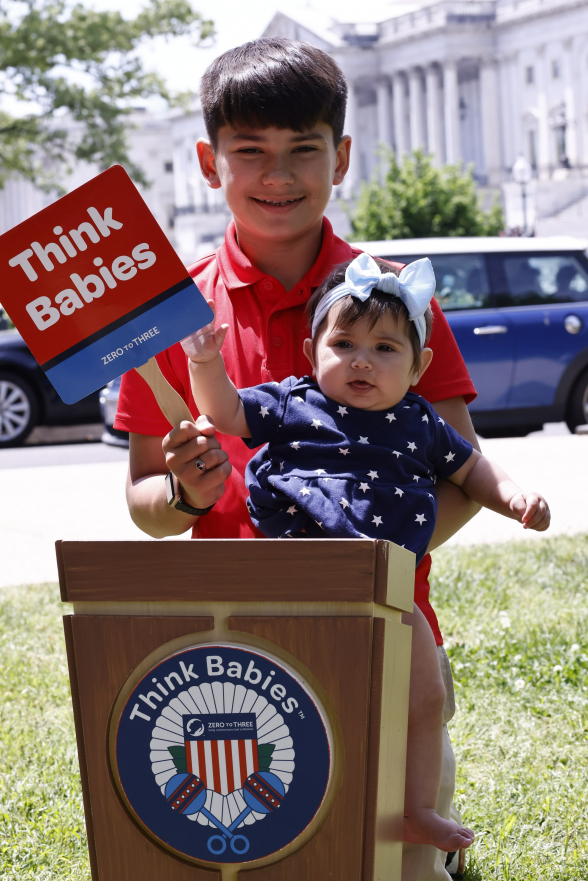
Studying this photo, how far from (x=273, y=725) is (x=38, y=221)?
84 centimetres

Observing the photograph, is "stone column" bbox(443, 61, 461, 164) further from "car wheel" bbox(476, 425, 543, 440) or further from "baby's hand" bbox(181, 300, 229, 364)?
"baby's hand" bbox(181, 300, 229, 364)

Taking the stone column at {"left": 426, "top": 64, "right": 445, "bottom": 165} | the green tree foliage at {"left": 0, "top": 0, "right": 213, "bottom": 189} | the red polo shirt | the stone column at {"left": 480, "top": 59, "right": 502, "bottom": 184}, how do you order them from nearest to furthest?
the red polo shirt, the green tree foliage at {"left": 0, "top": 0, "right": 213, "bottom": 189}, the stone column at {"left": 480, "top": 59, "right": 502, "bottom": 184}, the stone column at {"left": 426, "top": 64, "right": 445, "bottom": 165}

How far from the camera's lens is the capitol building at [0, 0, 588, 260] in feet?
203

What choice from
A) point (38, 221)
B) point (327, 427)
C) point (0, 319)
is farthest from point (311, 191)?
point (0, 319)

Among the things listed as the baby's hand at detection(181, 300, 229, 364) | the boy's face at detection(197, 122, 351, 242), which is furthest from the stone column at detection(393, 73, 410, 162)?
the baby's hand at detection(181, 300, 229, 364)

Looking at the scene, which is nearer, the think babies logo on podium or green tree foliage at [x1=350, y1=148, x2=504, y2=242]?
the think babies logo on podium

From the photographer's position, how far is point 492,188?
6444cm

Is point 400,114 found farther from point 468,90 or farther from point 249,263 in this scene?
point 249,263

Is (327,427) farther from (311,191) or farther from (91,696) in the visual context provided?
(91,696)

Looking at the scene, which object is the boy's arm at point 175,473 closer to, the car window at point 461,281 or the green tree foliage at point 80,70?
the car window at point 461,281

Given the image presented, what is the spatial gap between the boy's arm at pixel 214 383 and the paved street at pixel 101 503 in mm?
3845

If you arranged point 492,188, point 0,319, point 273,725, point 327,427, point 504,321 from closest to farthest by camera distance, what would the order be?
point 273,725
point 327,427
point 504,321
point 0,319
point 492,188

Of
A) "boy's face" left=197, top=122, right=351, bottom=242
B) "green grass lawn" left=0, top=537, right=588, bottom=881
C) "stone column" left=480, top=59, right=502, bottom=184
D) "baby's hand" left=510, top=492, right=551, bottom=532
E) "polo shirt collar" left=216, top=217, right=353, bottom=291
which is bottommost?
"stone column" left=480, top=59, right=502, bottom=184

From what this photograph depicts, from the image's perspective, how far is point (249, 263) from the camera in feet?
7.06
